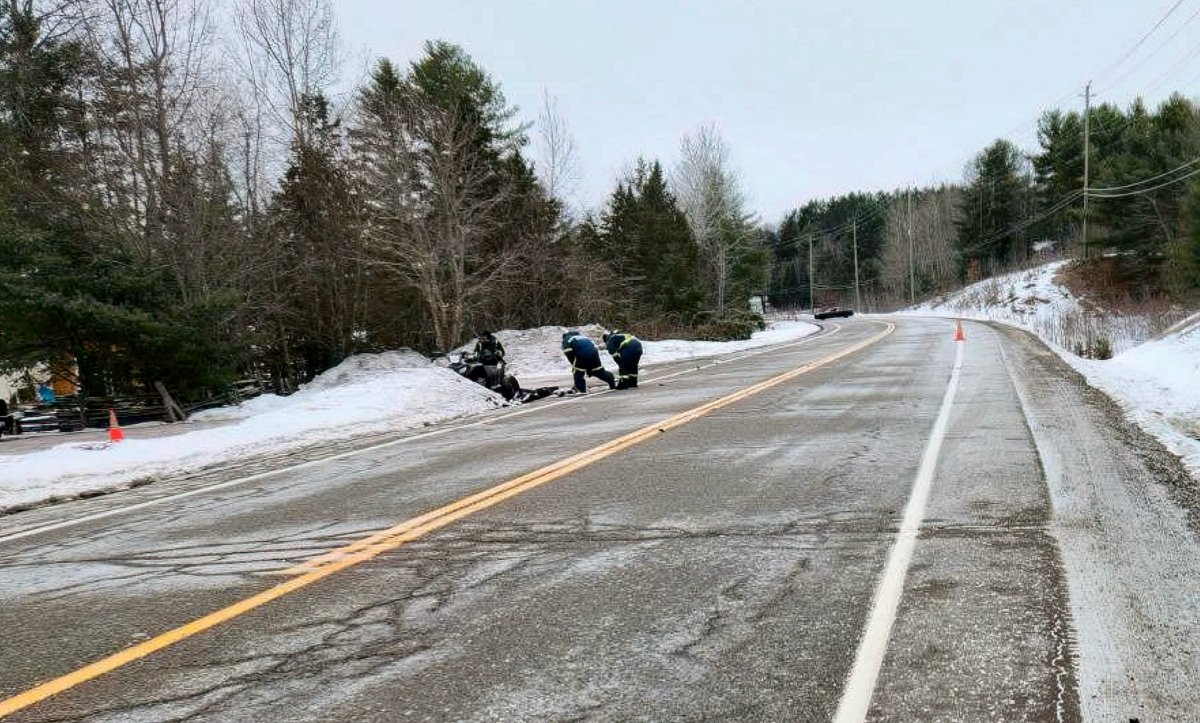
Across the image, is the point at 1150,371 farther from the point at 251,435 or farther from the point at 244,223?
the point at 244,223

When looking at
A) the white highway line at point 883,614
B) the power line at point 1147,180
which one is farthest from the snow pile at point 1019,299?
the white highway line at point 883,614

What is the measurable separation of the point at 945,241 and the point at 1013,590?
9477 cm

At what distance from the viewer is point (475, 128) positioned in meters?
28.6

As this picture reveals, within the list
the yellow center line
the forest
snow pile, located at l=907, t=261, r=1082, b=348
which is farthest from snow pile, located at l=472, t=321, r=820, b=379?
snow pile, located at l=907, t=261, r=1082, b=348

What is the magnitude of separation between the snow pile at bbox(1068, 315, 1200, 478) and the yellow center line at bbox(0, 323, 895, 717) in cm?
521

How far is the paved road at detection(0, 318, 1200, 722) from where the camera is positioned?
2756mm

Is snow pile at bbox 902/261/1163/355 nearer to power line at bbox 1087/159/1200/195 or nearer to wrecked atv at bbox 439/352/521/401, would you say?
power line at bbox 1087/159/1200/195

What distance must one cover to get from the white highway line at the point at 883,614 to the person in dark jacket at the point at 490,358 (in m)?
10.7

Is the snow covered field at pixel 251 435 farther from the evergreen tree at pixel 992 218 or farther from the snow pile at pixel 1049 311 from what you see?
the evergreen tree at pixel 992 218

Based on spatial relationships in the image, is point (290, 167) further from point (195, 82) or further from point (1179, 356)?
point (1179, 356)

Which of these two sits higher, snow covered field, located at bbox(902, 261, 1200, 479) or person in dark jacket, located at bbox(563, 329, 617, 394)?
person in dark jacket, located at bbox(563, 329, 617, 394)

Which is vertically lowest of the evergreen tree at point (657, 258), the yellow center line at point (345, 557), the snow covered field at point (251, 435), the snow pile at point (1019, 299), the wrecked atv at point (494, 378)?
the yellow center line at point (345, 557)

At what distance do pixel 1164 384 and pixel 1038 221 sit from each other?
2550 inches

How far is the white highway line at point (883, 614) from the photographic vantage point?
2598 mm
